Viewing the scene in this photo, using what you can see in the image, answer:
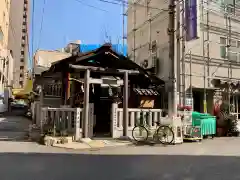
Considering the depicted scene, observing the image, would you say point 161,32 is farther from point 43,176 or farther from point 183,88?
point 43,176

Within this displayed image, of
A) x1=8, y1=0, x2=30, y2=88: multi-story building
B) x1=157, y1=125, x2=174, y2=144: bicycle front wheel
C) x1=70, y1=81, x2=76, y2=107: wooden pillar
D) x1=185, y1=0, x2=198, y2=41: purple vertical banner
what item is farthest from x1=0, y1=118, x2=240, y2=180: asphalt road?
x1=8, y1=0, x2=30, y2=88: multi-story building

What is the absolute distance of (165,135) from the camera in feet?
37.9

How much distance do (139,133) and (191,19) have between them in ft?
23.3

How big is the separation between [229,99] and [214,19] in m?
5.26

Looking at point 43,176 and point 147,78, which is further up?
point 147,78

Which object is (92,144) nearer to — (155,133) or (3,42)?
(155,133)

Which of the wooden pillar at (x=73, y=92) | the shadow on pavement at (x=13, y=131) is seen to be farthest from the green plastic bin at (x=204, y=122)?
the shadow on pavement at (x=13, y=131)

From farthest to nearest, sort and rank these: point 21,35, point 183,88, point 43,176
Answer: point 21,35 → point 183,88 → point 43,176

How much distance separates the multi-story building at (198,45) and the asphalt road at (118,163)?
6.86 metres

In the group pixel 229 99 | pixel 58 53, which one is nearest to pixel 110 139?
pixel 229 99

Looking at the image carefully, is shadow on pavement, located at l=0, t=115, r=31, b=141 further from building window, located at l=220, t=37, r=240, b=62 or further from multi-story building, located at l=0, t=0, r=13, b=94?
multi-story building, located at l=0, t=0, r=13, b=94

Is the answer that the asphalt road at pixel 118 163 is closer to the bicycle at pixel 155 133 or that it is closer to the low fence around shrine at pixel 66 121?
the bicycle at pixel 155 133

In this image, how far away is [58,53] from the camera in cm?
3884

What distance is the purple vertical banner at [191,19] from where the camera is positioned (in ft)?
47.8
